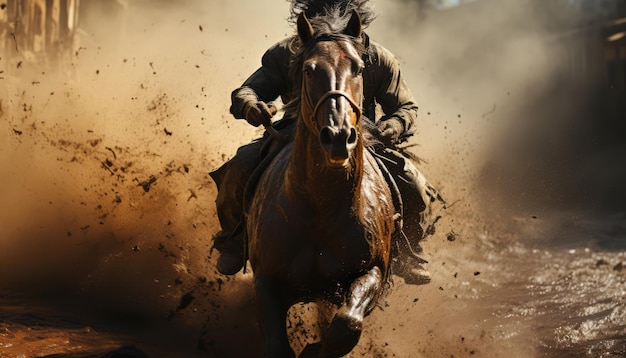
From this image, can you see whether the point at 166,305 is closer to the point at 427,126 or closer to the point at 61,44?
the point at 61,44

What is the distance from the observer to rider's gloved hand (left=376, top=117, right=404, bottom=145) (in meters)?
5.12

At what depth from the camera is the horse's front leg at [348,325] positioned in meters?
3.95

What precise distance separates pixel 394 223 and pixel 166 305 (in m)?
3.04

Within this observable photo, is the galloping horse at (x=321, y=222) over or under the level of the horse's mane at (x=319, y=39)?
under

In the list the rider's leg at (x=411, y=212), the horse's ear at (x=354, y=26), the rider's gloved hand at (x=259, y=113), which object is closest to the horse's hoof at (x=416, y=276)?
the rider's leg at (x=411, y=212)

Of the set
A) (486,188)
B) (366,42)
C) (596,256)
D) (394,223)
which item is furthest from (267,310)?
(486,188)

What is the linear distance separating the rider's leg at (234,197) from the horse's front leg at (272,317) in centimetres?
93

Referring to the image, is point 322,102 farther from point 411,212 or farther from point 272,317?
point 411,212

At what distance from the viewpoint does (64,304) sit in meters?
7.29

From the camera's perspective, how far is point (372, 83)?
5.76 m

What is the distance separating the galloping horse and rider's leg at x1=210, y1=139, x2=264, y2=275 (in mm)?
733

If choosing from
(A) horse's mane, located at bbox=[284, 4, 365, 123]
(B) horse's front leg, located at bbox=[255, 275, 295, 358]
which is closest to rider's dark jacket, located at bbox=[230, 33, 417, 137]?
(A) horse's mane, located at bbox=[284, 4, 365, 123]

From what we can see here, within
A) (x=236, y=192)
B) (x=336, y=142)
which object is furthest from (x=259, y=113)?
(x=336, y=142)

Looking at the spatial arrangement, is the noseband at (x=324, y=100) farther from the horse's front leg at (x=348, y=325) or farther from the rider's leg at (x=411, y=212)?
the rider's leg at (x=411, y=212)
